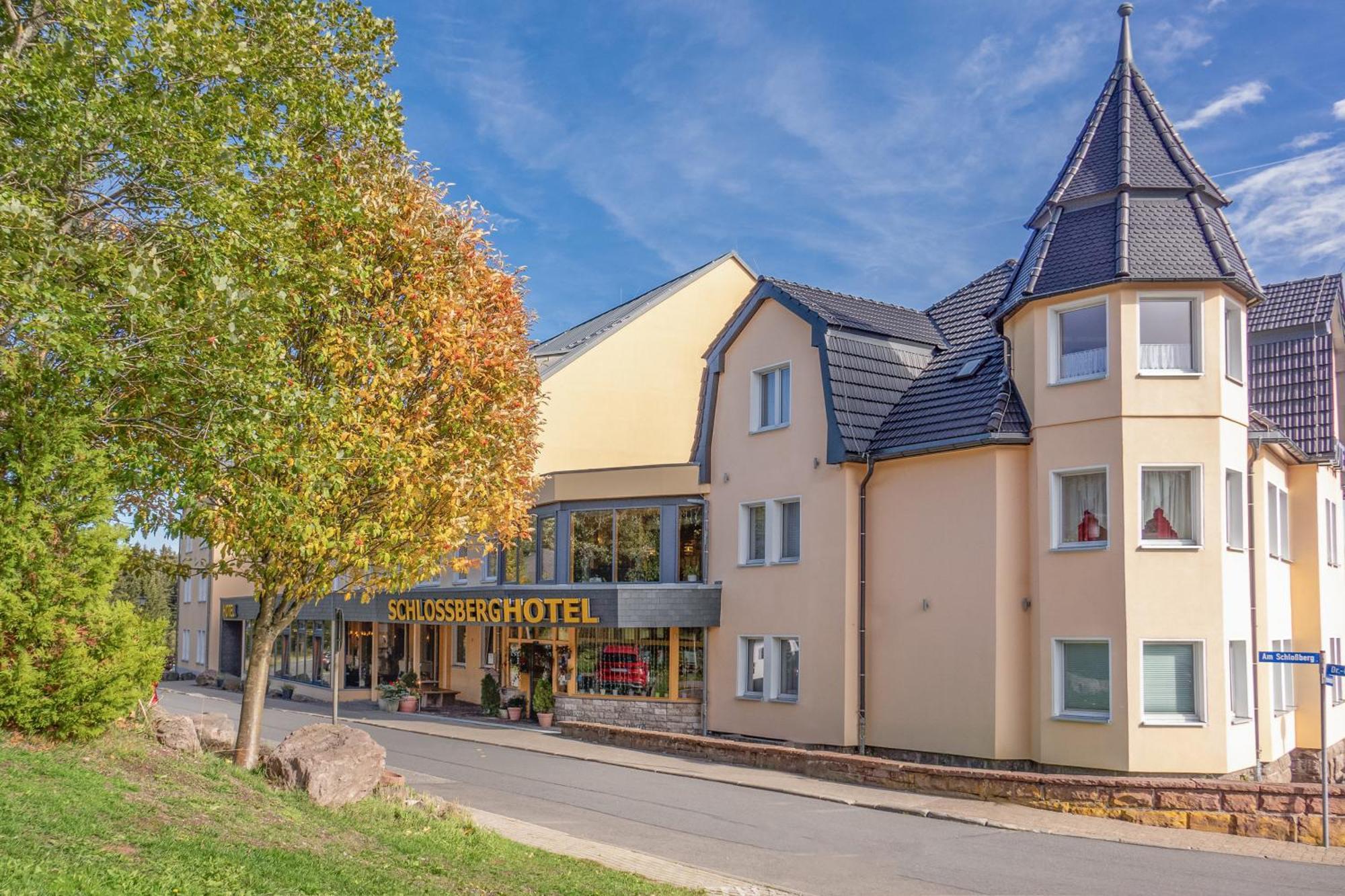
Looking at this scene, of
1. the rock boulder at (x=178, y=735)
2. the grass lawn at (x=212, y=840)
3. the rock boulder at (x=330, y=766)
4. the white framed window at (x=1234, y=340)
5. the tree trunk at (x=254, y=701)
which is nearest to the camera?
the grass lawn at (x=212, y=840)

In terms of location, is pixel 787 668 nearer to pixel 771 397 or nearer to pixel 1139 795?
pixel 771 397

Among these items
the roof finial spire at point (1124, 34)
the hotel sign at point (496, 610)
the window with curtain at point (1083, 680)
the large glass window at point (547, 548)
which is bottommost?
the window with curtain at point (1083, 680)

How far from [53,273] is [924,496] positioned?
52.2 ft

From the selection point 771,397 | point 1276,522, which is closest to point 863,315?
point 771,397

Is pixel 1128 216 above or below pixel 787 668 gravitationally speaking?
above

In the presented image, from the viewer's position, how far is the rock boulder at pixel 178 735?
13773mm

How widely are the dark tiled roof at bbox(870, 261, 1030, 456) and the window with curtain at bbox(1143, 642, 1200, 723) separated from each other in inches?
169

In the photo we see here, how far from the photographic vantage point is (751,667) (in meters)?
25.4

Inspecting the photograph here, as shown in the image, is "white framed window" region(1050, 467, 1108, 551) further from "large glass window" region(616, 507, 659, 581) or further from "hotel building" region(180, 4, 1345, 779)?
"large glass window" region(616, 507, 659, 581)

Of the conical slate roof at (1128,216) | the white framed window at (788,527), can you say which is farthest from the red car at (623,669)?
the conical slate roof at (1128,216)

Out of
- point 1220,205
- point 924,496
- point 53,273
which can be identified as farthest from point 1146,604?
point 53,273

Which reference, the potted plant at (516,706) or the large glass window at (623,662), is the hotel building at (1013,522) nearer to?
the large glass window at (623,662)

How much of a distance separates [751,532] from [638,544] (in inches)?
123

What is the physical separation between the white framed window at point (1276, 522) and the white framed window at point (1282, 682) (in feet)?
5.66
